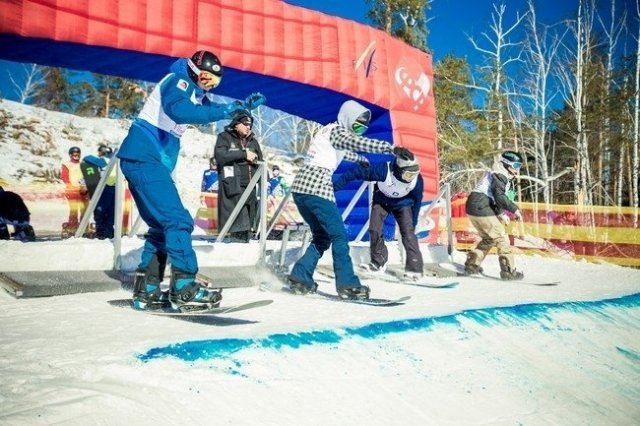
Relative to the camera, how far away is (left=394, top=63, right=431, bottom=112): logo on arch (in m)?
9.25

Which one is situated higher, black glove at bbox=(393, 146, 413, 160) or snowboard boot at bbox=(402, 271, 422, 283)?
black glove at bbox=(393, 146, 413, 160)

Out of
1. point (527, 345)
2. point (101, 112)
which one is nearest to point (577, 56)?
point (527, 345)

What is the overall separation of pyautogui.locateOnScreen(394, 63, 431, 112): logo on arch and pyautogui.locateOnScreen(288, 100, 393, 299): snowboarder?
18.0 feet

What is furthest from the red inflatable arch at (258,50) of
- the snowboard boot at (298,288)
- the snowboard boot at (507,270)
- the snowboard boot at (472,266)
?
the snowboard boot at (298,288)

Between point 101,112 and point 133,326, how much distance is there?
99.2 ft

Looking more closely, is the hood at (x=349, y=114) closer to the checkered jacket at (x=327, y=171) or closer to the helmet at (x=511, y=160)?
the checkered jacket at (x=327, y=171)

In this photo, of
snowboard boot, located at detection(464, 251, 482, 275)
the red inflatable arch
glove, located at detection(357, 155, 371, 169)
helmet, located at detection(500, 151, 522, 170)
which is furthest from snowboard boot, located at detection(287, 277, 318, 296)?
the red inflatable arch

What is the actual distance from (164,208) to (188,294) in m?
0.52

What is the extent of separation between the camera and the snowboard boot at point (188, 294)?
286 cm

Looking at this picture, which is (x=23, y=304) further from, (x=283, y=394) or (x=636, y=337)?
(x=636, y=337)

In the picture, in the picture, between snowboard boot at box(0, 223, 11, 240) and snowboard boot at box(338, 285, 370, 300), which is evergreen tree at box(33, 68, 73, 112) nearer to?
snowboard boot at box(0, 223, 11, 240)

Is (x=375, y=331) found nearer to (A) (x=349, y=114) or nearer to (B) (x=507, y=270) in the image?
(A) (x=349, y=114)

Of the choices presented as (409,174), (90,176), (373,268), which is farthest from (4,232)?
(409,174)

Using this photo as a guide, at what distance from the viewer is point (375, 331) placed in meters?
2.49
